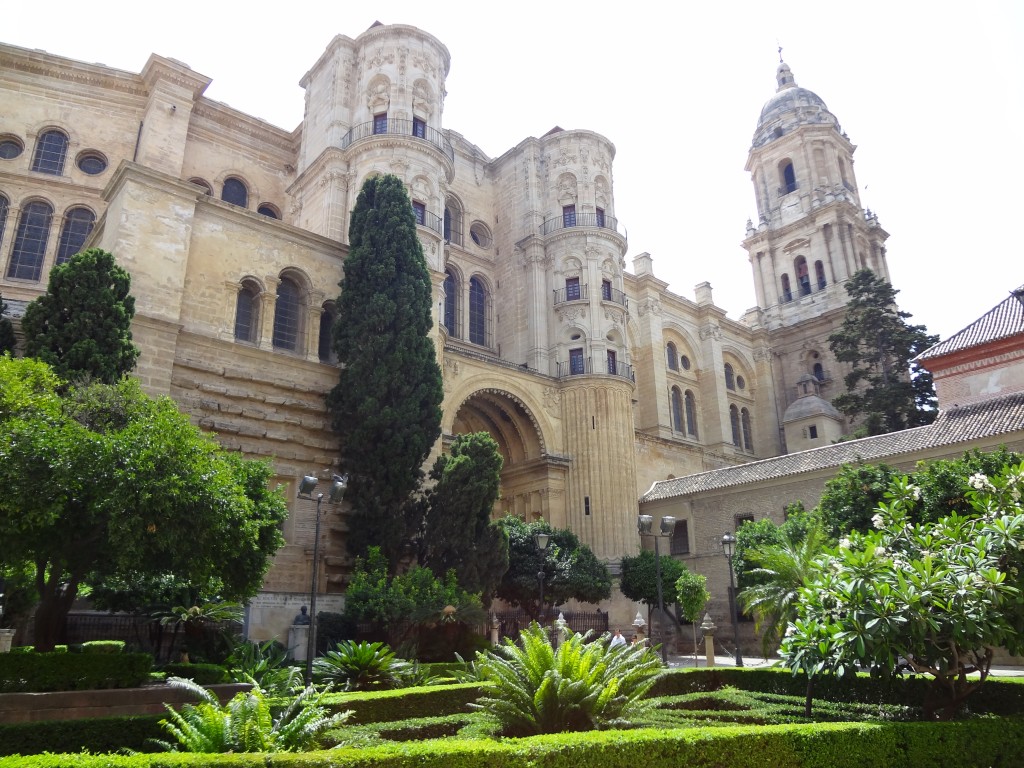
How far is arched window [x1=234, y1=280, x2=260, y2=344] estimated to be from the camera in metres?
20.4

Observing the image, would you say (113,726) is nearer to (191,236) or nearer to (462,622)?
(462,622)

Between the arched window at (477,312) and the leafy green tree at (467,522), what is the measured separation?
12541 millimetres

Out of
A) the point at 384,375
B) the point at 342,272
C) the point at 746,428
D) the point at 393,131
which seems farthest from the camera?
the point at 746,428

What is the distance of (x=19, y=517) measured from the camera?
10.1 metres

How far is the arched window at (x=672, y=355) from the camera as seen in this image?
41.0 metres

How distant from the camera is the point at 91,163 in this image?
2614cm

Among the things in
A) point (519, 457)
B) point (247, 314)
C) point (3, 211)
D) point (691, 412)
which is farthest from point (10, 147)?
point (691, 412)

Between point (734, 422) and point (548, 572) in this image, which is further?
point (734, 422)

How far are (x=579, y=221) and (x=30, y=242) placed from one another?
1993cm

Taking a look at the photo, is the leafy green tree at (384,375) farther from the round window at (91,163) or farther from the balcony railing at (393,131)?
the round window at (91,163)

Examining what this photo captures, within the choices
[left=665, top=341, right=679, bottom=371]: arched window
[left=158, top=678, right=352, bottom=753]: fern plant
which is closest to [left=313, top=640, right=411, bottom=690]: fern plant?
[left=158, top=678, right=352, bottom=753]: fern plant

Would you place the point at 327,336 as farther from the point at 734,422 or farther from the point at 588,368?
the point at 734,422

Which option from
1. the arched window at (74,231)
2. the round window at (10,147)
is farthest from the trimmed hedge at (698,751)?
the round window at (10,147)

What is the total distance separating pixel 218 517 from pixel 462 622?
8.30 metres
